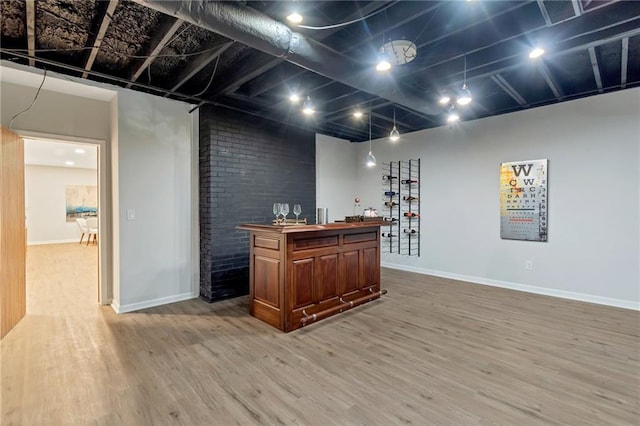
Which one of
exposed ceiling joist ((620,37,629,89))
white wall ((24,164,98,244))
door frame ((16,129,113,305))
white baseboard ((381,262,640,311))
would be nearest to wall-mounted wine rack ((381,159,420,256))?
white baseboard ((381,262,640,311))

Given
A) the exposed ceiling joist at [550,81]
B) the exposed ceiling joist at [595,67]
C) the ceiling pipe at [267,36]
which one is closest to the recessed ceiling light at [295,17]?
the ceiling pipe at [267,36]

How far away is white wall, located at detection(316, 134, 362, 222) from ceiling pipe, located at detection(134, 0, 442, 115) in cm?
309

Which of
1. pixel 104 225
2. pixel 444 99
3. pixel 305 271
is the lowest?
pixel 305 271

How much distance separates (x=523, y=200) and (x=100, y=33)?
568 cm

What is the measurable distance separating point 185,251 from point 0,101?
2.58m

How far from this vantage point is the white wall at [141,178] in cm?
374

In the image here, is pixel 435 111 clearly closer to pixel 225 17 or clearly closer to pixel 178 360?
pixel 225 17

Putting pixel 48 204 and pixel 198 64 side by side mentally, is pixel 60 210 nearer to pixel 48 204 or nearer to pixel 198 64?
pixel 48 204

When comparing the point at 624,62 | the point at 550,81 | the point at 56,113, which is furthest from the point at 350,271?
the point at 56,113

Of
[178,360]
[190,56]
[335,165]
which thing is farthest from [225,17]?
[335,165]

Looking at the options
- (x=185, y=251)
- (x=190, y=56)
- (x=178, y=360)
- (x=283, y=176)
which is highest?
(x=190, y=56)

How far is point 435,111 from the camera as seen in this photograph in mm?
4293

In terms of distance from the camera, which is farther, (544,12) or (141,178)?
(141,178)

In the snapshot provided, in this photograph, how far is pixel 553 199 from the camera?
448cm
